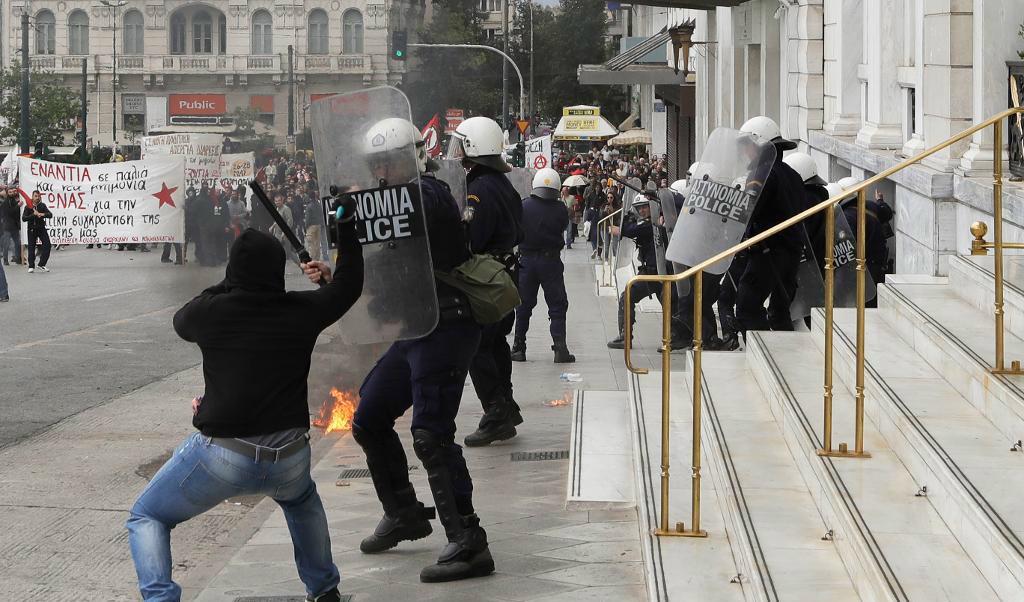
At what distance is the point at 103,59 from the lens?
6191 centimetres

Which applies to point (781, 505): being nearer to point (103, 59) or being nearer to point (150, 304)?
point (150, 304)

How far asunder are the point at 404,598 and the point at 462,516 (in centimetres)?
44

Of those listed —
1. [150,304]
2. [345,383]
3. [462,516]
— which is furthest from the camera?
[150,304]

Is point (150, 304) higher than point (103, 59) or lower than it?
lower

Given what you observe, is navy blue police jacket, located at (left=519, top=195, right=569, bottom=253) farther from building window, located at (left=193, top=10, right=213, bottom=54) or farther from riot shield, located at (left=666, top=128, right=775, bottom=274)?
building window, located at (left=193, top=10, right=213, bottom=54)

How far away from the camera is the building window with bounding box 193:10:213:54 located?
2391 inches

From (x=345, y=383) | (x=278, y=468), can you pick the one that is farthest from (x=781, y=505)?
(x=345, y=383)

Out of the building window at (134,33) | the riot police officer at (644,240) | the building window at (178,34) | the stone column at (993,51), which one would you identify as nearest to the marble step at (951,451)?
the stone column at (993,51)

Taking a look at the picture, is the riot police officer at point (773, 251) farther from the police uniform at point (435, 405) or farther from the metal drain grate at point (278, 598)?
the metal drain grate at point (278, 598)

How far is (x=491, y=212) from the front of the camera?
6812 mm

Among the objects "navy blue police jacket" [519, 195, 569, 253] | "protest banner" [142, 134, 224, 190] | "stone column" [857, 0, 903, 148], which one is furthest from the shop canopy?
"navy blue police jacket" [519, 195, 569, 253]

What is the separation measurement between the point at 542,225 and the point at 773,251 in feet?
15.7

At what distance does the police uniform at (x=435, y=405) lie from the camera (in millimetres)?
5820

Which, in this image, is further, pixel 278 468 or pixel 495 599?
pixel 495 599
